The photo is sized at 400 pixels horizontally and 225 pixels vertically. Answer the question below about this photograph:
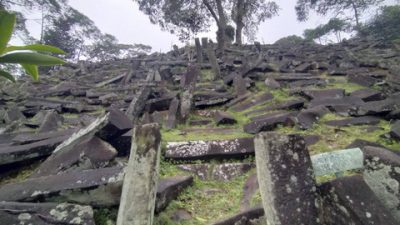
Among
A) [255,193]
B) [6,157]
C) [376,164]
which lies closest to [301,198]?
[376,164]

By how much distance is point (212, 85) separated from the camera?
7.80 metres

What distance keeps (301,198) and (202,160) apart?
181 cm

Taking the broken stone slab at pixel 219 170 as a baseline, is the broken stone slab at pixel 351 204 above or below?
above

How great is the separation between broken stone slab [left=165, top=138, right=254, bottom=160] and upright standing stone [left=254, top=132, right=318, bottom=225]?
5.21ft

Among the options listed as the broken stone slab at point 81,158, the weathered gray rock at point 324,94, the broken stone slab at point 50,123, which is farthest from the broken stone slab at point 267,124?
the broken stone slab at point 50,123

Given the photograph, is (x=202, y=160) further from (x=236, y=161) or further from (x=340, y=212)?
(x=340, y=212)

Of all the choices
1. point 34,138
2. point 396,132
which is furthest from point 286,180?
point 34,138

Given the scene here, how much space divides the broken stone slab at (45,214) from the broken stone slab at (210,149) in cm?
149

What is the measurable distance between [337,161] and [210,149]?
1745 mm

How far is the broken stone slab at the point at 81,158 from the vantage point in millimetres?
2787

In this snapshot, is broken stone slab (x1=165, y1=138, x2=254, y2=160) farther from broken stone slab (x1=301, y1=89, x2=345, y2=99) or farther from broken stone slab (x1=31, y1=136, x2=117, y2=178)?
broken stone slab (x1=301, y1=89, x2=345, y2=99)

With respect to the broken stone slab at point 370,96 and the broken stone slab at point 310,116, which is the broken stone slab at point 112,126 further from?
the broken stone slab at point 370,96

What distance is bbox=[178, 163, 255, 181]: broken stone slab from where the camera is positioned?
3146mm

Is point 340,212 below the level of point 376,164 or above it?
below
